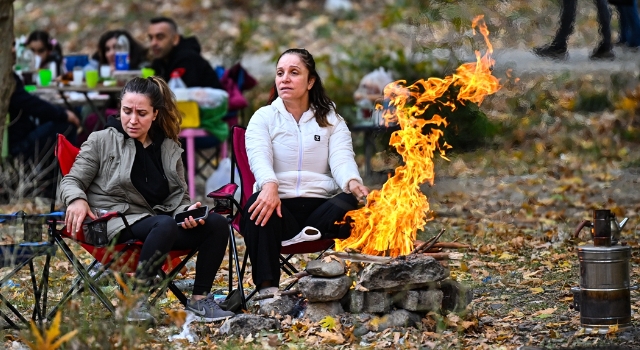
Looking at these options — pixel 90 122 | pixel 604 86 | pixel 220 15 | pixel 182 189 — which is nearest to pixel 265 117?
pixel 182 189

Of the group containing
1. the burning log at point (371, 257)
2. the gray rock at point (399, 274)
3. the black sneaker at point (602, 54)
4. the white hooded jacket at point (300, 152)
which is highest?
the black sneaker at point (602, 54)

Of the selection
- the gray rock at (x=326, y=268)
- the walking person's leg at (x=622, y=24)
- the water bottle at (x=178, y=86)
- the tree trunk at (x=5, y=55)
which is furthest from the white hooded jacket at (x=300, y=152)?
the water bottle at (x=178, y=86)

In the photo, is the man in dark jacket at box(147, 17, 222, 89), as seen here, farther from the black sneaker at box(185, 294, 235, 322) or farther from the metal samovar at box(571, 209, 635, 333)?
the metal samovar at box(571, 209, 635, 333)

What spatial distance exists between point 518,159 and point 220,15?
779 centimetres

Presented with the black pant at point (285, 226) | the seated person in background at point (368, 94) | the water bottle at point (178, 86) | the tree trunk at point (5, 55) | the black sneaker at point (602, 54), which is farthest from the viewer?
the seated person in background at point (368, 94)

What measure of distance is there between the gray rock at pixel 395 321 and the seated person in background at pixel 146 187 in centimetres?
71

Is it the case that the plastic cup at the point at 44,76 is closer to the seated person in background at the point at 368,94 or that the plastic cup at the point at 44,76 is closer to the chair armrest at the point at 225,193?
the seated person in background at the point at 368,94

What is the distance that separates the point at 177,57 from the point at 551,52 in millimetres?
3691

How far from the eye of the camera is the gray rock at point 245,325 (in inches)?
178

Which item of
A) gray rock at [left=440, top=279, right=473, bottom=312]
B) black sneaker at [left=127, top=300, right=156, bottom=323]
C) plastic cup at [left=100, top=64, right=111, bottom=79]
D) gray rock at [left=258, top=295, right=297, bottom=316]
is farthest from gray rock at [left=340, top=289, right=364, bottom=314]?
plastic cup at [left=100, top=64, right=111, bottom=79]

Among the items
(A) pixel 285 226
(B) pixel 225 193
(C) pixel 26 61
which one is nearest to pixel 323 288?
(A) pixel 285 226

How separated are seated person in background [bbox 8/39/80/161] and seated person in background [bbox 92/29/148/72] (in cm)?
89

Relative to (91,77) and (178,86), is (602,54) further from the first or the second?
(91,77)

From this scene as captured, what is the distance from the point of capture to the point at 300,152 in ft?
17.1
